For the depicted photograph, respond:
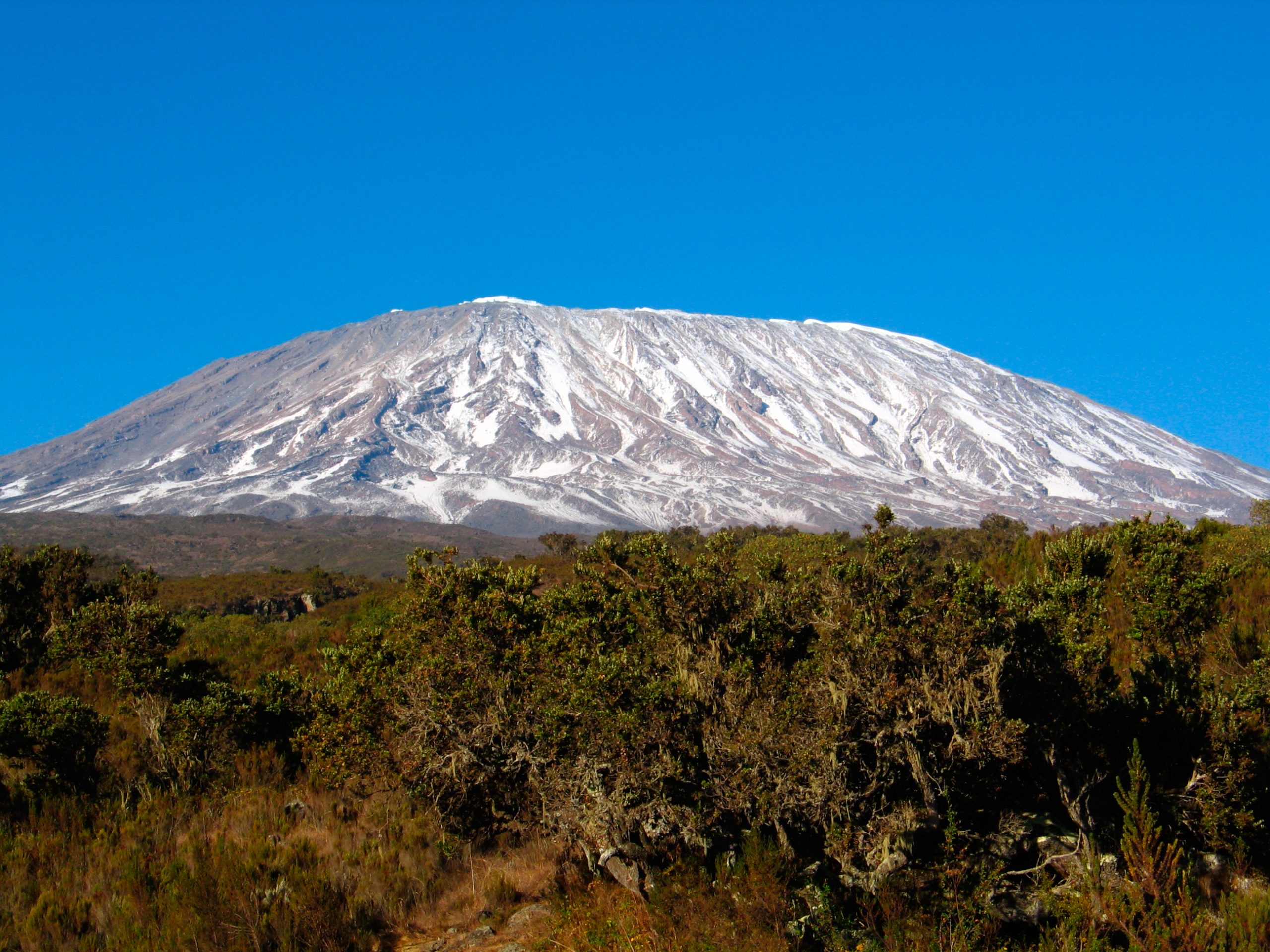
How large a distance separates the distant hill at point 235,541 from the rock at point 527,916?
7089cm

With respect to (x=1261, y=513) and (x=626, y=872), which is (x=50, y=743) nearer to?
(x=626, y=872)

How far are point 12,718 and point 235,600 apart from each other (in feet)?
69.2

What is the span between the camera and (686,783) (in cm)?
659

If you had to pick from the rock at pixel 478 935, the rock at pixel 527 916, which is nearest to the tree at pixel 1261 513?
the rock at pixel 527 916

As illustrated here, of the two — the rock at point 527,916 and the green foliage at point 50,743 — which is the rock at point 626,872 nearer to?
the rock at point 527,916

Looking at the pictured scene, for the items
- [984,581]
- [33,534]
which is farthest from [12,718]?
[33,534]

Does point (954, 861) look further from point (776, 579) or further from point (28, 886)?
point (28, 886)

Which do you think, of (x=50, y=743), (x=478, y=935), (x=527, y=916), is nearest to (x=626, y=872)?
(x=527, y=916)

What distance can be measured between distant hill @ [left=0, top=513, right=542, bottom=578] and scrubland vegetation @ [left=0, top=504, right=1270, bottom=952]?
2689 inches

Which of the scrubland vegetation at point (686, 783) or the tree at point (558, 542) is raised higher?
the tree at point (558, 542)

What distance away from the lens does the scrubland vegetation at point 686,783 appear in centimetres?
600

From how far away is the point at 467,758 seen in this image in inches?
281

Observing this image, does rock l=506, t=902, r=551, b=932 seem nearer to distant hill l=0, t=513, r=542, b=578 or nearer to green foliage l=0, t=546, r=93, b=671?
green foliage l=0, t=546, r=93, b=671

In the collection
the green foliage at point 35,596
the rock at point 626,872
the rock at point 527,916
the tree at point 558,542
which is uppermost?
the tree at point 558,542
